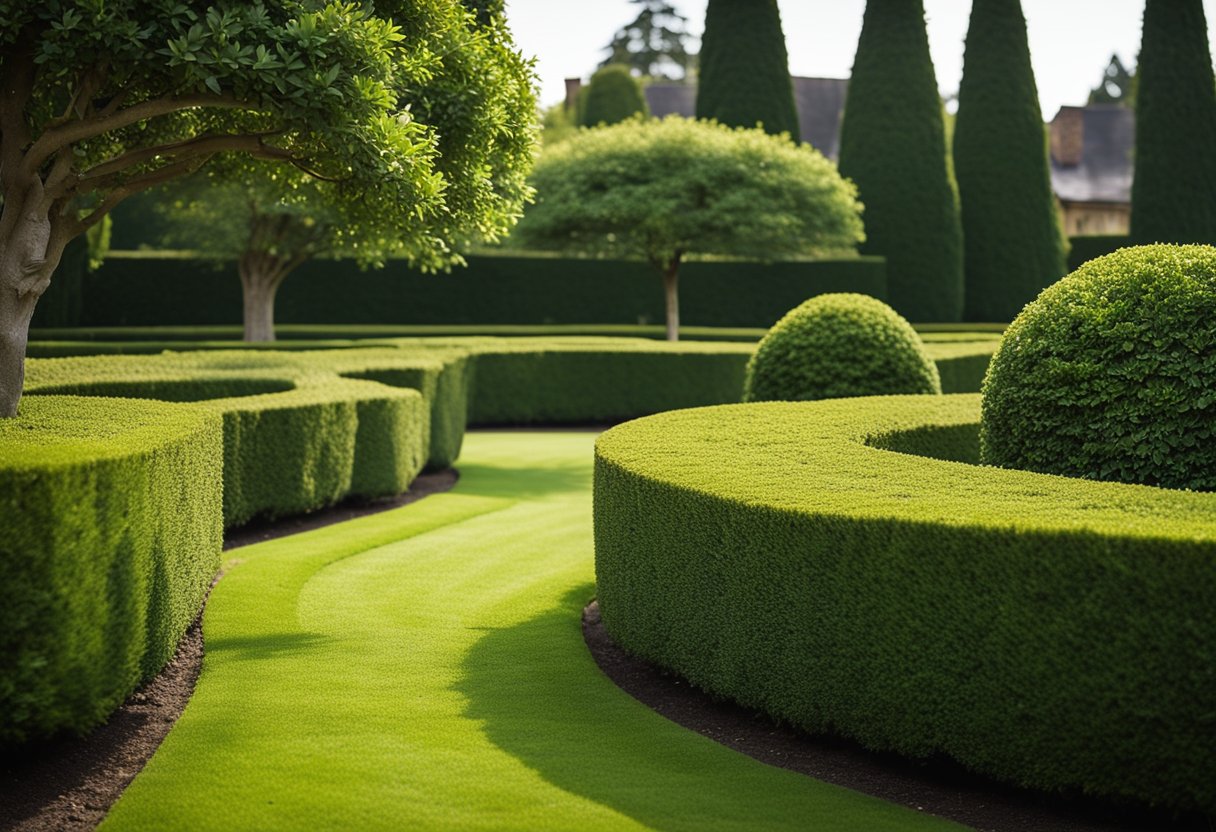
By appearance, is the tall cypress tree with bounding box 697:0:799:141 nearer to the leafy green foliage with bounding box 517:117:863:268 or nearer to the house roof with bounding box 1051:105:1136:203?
the leafy green foliage with bounding box 517:117:863:268

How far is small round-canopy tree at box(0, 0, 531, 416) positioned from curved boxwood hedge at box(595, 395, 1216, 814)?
2.72m

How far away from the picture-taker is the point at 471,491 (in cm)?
1358

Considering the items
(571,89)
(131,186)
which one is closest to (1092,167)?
(571,89)

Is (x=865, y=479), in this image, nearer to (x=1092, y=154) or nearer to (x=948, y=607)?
(x=948, y=607)

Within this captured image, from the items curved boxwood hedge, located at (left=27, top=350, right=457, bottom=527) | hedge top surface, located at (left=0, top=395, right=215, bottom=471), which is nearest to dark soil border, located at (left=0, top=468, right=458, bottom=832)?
hedge top surface, located at (left=0, top=395, right=215, bottom=471)

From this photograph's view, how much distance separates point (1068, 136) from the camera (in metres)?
57.2

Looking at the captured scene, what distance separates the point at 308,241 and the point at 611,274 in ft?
35.2

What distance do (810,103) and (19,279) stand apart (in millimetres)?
52083

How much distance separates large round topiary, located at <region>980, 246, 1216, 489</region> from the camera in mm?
6727

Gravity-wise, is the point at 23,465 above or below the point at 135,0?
below

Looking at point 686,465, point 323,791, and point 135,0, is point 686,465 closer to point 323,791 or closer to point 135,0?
point 323,791

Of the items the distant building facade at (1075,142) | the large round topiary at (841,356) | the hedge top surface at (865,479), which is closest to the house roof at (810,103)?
the distant building facade at (1075,142)

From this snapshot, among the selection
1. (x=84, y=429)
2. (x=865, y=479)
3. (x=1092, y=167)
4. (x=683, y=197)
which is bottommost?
(x=865, y=479)

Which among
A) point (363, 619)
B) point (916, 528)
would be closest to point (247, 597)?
point (363, 619)
